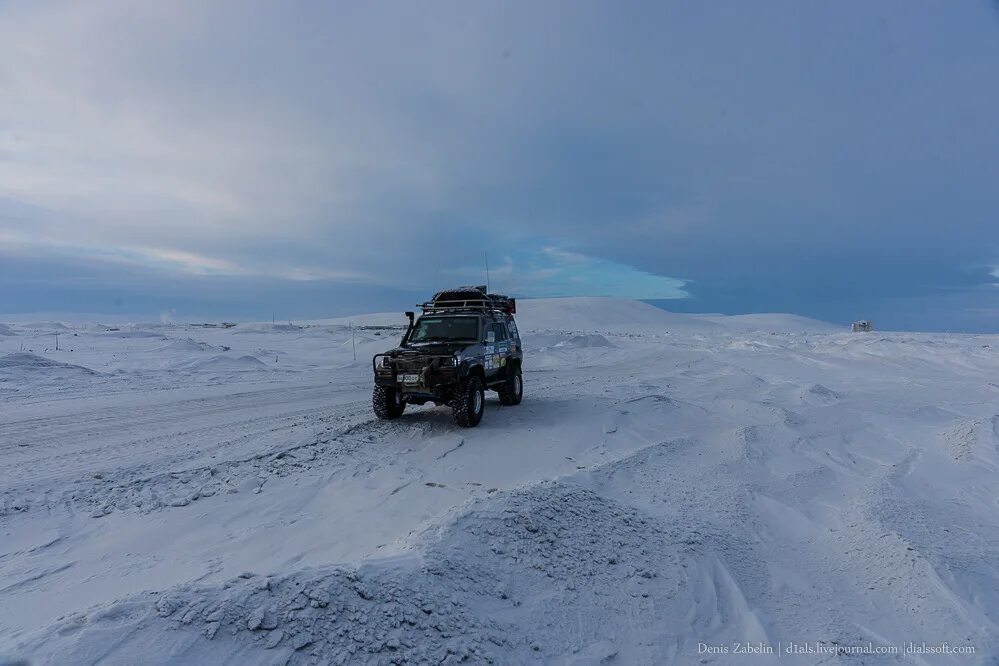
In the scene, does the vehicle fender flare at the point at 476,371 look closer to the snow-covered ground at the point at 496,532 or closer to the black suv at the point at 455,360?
the black suv at the point at 455,360

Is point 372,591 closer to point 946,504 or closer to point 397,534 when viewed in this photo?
point 397,534

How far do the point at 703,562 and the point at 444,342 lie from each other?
6.70 m

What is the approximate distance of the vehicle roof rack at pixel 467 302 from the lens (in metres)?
11.6

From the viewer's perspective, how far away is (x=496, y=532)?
4.54 meters

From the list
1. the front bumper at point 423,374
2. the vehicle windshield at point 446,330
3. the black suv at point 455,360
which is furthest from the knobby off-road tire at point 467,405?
the vehicle windshield at point 446,330

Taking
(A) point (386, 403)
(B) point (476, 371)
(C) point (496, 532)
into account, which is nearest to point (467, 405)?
(B) point (476, 371)

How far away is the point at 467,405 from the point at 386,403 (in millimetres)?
1582

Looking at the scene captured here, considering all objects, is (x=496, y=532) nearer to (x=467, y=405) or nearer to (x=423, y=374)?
(x=467, y=405)

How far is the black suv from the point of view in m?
9.42

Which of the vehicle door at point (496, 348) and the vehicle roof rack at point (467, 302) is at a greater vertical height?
the vehicle roof rack at point (467, 302)

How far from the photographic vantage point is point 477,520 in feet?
15.2

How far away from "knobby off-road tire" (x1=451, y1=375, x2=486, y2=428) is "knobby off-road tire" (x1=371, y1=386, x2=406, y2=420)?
1.14 m

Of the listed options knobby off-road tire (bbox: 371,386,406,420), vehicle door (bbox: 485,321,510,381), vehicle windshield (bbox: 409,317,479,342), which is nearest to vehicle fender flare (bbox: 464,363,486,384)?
vehicle door (bbox: 485,321,510,381)

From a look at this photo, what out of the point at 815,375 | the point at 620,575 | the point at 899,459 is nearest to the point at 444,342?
the point at 620,575
